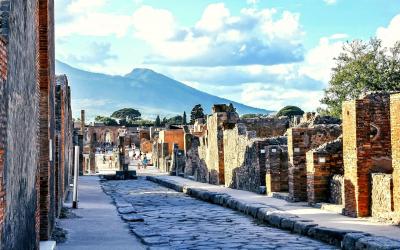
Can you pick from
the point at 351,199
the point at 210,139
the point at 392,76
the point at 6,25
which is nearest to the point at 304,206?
→ the point at 351,199

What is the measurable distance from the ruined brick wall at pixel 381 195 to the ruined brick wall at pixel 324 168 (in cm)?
253

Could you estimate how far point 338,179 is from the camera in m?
15.3

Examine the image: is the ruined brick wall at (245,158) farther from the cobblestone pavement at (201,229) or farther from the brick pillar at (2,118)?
the brick pillar at (2,118)

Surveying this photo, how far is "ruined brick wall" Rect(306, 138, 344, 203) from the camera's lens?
52.3ft

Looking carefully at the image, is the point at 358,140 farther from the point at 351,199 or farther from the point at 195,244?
the point at 195,244

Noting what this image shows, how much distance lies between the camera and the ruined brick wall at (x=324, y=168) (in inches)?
628

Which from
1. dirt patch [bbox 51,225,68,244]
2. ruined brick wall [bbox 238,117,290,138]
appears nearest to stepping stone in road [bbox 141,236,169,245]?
dirt patch [bbox 51,225,68,244]

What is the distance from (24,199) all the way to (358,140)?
8.45 meters

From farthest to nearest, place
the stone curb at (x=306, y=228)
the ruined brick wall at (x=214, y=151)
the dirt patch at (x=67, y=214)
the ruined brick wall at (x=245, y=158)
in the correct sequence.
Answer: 1. the ruined brick wall at (x=214, y=151)
2. the ruined brick wall at (x=245, y=158)
3. the dirt patch at (x=67, y=214)
4. the stone curb at (x=306, y=228)

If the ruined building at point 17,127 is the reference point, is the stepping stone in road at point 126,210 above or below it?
below

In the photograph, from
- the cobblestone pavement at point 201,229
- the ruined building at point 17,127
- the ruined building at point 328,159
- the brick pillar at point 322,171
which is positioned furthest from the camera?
the brick pillar at point 322,171

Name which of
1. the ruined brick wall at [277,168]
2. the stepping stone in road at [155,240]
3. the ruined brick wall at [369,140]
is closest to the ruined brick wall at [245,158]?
the ruined brick wall at [277,168]

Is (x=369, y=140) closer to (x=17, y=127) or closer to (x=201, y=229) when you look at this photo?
(x=201, y=229)

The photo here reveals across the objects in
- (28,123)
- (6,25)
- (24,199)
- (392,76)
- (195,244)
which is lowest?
(195,244)
